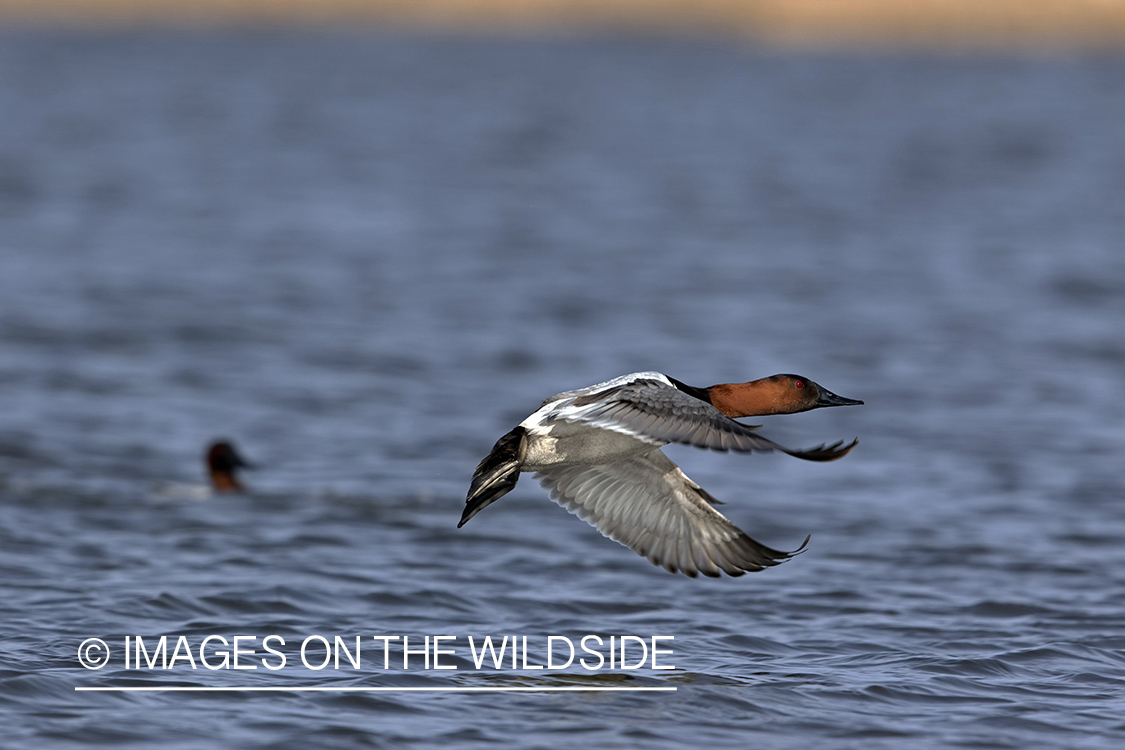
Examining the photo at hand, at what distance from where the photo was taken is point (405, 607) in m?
8.23

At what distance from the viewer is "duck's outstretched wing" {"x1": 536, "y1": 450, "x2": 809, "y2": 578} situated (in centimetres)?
715

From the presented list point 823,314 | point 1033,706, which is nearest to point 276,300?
point 823,314

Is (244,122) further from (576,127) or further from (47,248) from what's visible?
(47,248)

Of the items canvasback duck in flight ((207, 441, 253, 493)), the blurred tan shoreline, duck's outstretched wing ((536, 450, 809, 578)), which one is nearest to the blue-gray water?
canvasback duck in flight ((207, 441, 253, 493))

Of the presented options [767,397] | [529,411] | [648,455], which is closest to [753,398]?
[767,397]

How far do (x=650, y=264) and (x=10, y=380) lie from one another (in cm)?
1045

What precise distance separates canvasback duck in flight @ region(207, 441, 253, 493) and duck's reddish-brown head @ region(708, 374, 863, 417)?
17.5ft

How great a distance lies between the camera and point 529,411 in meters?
13.4

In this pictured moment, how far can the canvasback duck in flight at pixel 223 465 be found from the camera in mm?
11219

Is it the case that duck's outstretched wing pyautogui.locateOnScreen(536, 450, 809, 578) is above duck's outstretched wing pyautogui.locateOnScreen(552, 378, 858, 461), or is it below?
below

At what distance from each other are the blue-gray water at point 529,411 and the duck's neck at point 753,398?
126cm

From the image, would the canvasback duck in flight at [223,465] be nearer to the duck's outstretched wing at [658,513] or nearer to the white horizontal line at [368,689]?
the duck's outstretched wing at [658,513]

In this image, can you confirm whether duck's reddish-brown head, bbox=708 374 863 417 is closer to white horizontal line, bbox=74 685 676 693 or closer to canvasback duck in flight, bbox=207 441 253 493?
white horizontal line, bbox=74 685 676 693

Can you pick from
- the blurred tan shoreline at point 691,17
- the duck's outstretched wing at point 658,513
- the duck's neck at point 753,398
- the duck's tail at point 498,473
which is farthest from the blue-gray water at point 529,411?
the blurred tan shoreline at point 691,17
